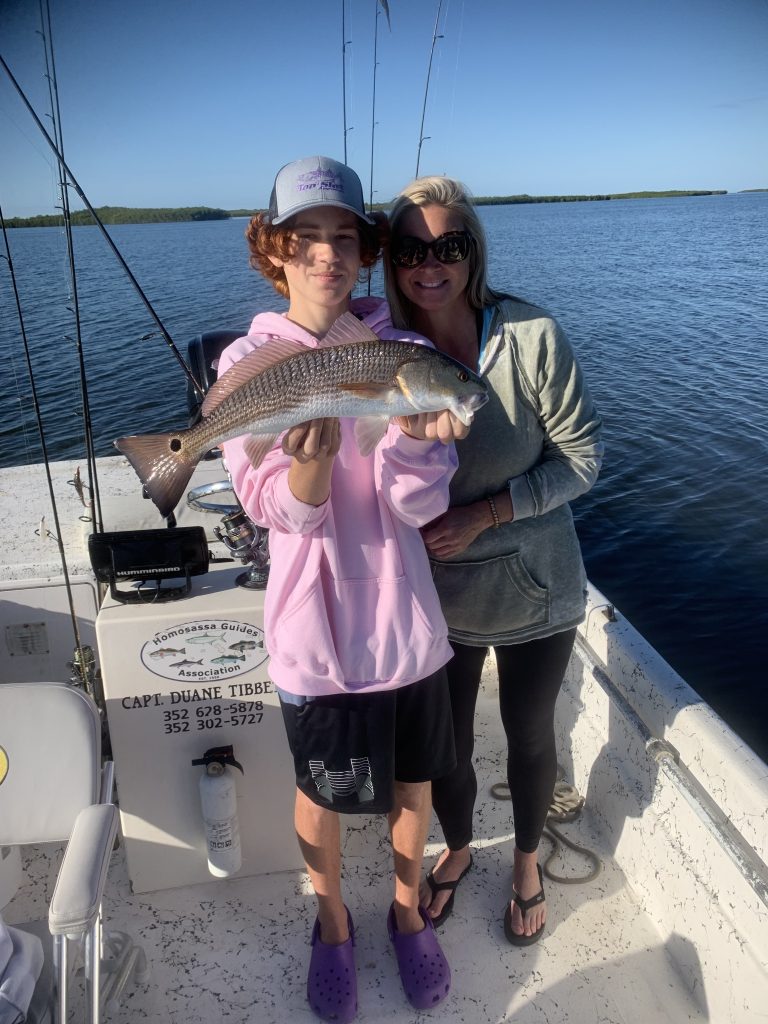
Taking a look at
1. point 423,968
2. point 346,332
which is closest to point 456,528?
point 346,332

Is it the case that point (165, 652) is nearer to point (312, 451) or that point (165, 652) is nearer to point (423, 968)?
point (312, 451)

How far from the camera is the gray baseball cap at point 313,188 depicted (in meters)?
1.91

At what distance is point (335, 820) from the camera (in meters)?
2.41

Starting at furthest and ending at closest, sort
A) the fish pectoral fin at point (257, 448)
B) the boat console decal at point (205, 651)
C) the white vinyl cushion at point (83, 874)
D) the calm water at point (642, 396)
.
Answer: the calm water at point (642, 396) < the boat console decal at point (205, 651) < the fish pectoral fin at point (257, 448) < the white vinyl cushion at point (83, 874)

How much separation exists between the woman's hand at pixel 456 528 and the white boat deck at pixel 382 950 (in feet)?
5.46

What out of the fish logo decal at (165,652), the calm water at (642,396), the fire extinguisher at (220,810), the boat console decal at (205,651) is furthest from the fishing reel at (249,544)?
the calm water at (642,396)

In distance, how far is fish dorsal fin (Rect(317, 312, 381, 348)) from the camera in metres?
1.94

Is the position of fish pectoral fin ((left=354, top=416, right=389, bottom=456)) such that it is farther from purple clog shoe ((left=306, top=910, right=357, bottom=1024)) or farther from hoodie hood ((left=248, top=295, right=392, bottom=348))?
purple clog shoe ((left=306, top=910, right=357, bottom=1024))

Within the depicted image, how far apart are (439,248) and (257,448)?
2.70 feet

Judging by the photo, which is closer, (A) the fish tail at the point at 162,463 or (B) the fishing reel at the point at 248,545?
(A) the fish tail at the point at 162,463

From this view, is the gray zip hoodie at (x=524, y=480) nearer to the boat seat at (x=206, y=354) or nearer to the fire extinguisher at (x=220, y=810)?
the fire extinguisher at (x=220, y=810)

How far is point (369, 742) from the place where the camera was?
2207 millimetres

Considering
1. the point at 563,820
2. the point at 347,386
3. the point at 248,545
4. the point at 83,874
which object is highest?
the point at 347,386

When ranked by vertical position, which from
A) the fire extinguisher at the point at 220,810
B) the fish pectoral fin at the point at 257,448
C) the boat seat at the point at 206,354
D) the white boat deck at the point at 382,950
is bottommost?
the white boat deck at the point at 382,950
